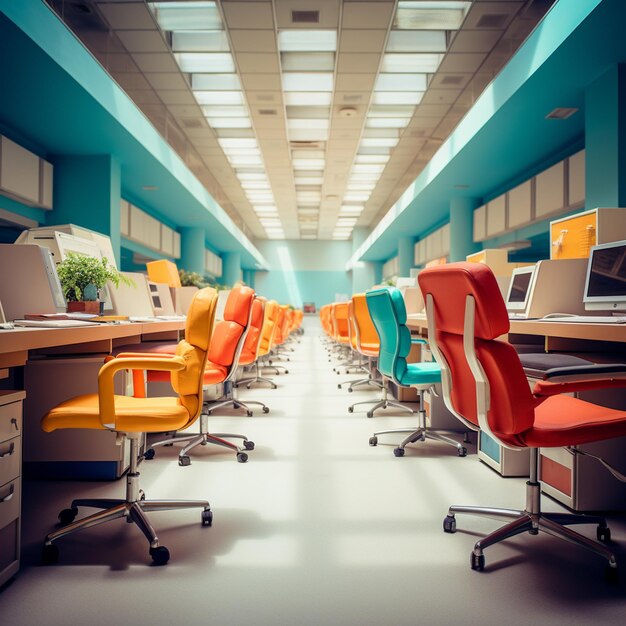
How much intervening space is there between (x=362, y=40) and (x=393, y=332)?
5015mm

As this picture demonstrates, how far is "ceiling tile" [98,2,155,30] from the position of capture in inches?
238

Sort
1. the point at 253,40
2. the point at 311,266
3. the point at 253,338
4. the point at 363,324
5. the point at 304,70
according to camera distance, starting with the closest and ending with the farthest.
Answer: the point at 253,338, the point at 363,324, the point at 253,40, the point at 304,70, the point at 311,266

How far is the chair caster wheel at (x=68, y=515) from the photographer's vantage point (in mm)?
2053

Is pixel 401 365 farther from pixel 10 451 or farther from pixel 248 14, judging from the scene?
pixel 248 14

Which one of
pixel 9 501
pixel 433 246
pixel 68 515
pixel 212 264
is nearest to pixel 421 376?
pixel 68 515

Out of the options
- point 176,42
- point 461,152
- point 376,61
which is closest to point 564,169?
point 461,152

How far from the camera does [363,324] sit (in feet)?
18.4

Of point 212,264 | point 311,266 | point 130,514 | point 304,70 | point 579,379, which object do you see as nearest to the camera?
point 579,379

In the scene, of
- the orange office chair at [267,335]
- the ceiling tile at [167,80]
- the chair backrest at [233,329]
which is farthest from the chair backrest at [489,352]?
the ceiling tile at [167,80]

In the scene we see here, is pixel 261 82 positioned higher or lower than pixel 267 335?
higher

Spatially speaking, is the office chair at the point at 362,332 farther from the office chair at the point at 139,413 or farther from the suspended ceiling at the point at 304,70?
the suspended ceiling at the point at 304,70

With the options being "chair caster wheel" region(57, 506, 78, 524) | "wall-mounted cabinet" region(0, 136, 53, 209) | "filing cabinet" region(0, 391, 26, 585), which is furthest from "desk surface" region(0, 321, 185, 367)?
"wall-mounted cabinet" region(0, 136, 53, 209)

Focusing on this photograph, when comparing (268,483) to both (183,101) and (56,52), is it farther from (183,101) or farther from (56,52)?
(183,101)

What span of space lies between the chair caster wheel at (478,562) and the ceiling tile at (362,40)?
645cm
